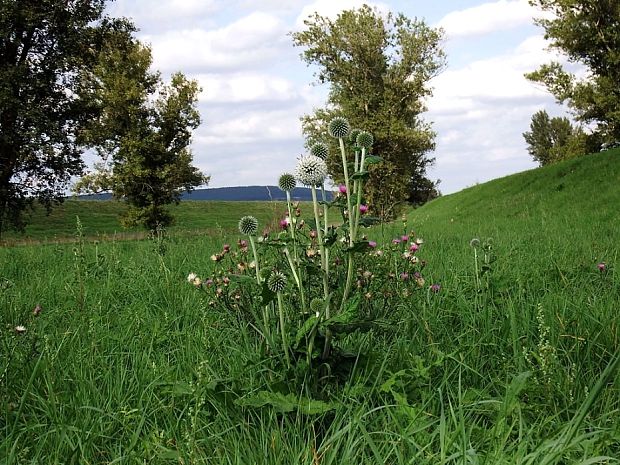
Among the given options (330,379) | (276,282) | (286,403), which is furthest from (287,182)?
(286,403)

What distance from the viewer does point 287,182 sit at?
300 cm

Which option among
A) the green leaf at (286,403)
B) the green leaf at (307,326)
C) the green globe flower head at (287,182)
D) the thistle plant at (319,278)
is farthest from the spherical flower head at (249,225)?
the green leaf at (286,403)

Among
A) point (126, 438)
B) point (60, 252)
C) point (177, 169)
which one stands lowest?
point (126, 438)

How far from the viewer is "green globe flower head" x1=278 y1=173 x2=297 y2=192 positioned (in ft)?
9.79

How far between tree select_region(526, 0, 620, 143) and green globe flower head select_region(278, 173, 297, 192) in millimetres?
26208

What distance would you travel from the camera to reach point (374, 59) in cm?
3369

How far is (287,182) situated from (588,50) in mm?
28516

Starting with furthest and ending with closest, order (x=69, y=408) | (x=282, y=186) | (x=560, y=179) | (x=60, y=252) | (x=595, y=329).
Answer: (x=560, y=179) < (x=60, y=252) < (x=595, y=329) < (x=282, y=186) < (x=69, y=408)

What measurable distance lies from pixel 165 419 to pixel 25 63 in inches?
927

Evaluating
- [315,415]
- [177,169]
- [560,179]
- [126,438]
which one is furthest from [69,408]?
[177,169]

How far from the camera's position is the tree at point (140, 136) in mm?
31062

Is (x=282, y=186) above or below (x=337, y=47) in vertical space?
below

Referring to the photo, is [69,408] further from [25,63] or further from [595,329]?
[25,63]

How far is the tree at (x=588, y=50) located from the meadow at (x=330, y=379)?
954 inches
